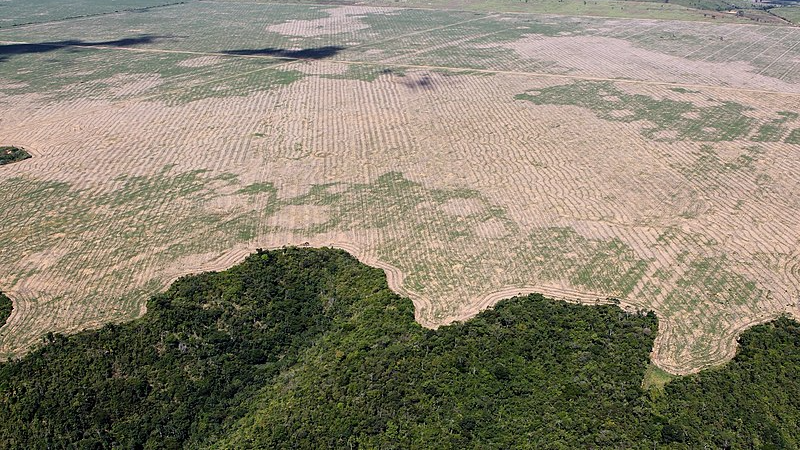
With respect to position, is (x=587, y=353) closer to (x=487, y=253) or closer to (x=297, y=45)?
(x=487, y=253)

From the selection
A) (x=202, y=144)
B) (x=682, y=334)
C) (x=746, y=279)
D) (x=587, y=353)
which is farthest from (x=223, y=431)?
(x=202, y=144)

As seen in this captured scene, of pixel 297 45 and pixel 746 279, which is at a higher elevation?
pixel 297 45

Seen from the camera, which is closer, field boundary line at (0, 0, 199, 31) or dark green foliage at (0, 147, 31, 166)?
dark green foliage at (0, 147, 31, 166)

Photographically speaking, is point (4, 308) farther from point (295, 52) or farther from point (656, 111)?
point (295, 52)

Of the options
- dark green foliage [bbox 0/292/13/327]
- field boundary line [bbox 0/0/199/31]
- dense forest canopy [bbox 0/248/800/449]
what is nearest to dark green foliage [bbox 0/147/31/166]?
dark green foliage [bbox 0/292/13/327]

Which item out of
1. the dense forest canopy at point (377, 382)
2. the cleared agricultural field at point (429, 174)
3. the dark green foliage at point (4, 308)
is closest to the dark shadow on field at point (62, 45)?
the cleared agricultural field at point (429, 174)

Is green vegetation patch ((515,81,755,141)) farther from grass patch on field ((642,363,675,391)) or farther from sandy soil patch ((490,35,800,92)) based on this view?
grass patch on field ((642,363,675,391))

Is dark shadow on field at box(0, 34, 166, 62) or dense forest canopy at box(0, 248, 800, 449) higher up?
dark shadow on field at box(0, 34, 166, 62)
